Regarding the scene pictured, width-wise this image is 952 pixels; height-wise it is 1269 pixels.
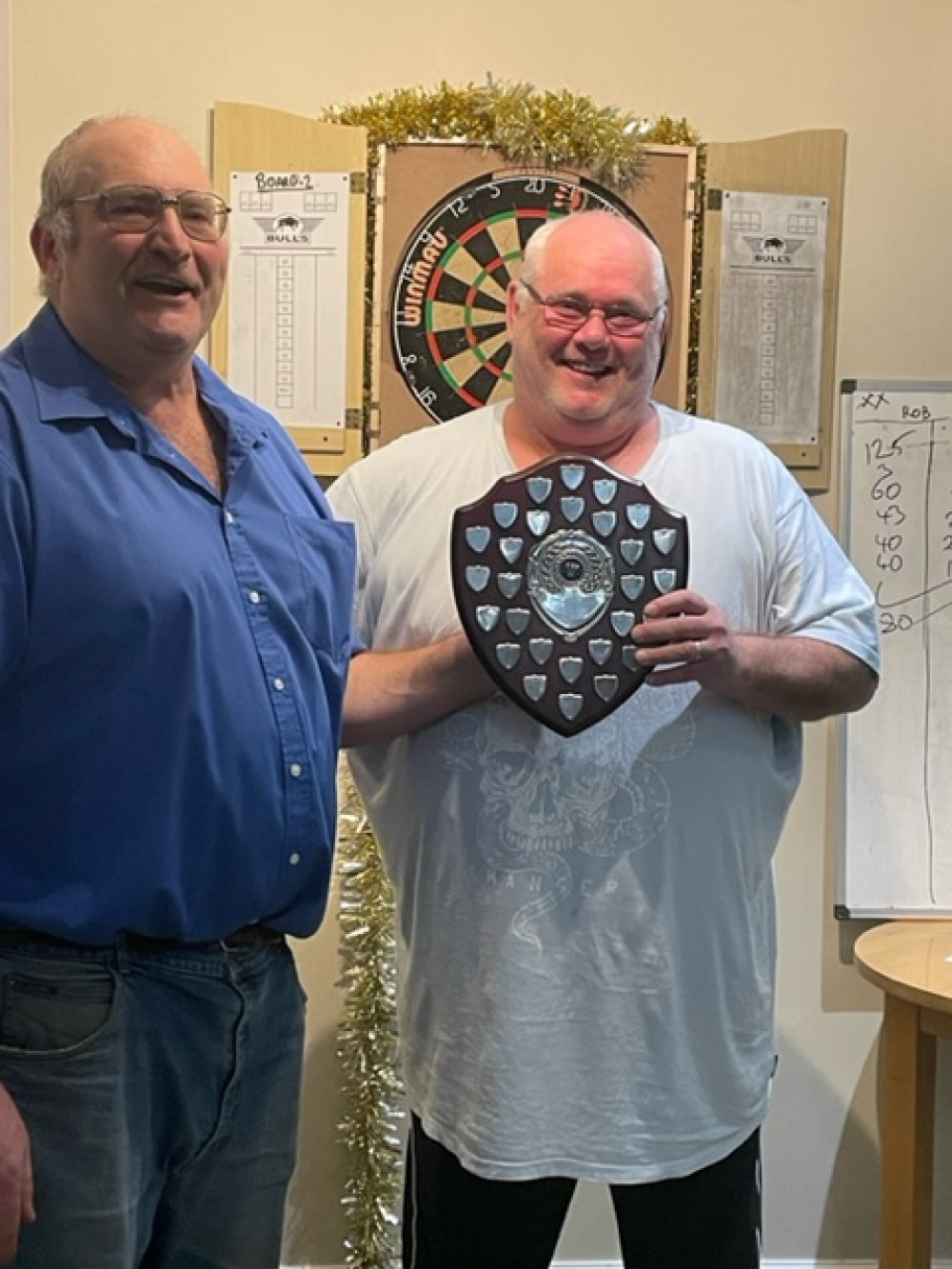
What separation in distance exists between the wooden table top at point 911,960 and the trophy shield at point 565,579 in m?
0.89

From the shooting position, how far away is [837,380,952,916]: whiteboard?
96.5 inches

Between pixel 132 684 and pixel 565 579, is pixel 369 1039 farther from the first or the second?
pixel 132 684

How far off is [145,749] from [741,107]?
1742mm

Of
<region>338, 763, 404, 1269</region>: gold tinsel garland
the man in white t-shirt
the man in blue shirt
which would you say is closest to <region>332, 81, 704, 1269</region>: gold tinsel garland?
<region>338, 763, 404, 1269</region>: gold tinsel garland

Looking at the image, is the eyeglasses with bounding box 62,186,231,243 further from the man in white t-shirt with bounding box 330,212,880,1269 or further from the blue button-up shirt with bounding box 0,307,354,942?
the man in white t-shirt with bounding box 330,212,880,1269

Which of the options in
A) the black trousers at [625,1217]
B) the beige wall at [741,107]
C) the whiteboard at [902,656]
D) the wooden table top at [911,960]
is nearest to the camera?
the black trousers at [625,1217]

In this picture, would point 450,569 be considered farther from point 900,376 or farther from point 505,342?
point 900,376

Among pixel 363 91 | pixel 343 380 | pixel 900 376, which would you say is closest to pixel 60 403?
pixel 343 380

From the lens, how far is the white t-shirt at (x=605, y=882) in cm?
153

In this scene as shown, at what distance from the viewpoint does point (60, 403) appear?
1.18 meters

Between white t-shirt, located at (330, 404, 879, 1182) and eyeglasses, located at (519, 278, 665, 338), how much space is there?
0.14 metres

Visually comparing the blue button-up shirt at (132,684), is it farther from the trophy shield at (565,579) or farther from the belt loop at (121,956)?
the trophy shield at (565,579)

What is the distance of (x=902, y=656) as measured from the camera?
2.48 metres

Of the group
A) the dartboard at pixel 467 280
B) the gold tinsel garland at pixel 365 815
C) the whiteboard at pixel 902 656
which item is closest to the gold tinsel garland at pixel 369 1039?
the gold tinsel garland at pixel 365 815
